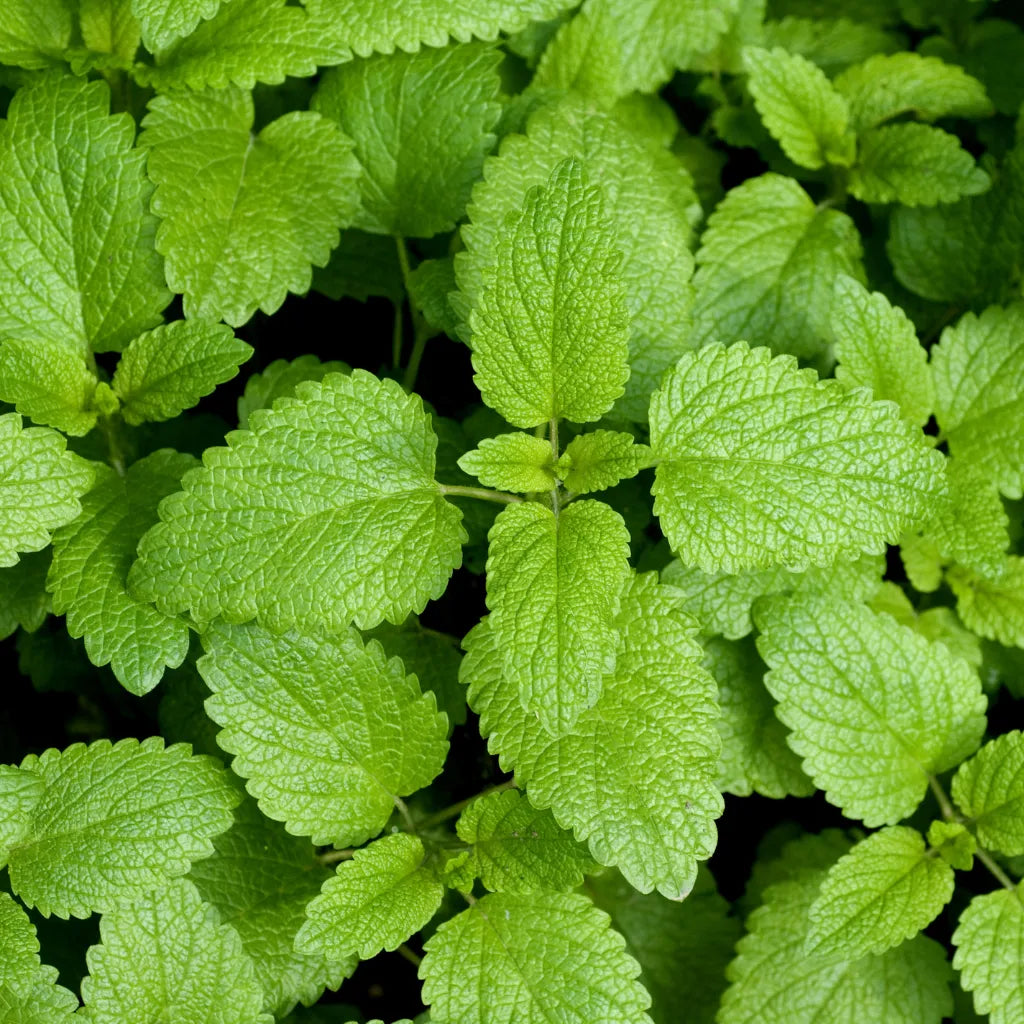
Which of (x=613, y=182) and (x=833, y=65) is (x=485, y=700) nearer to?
(x=613, y=182)

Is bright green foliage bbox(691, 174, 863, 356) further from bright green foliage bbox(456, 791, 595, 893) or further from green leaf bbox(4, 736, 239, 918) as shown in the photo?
green leaf bbox(4, 736, 239, 918)

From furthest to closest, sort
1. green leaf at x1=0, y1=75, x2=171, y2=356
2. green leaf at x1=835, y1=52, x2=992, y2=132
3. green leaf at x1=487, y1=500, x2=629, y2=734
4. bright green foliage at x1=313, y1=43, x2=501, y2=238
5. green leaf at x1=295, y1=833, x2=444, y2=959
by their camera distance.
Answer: green leaf at x1=835, y1=52, x2=992, y2=132 < bright green foliage at x1=313, y1=43, x2=501, y2=238 < green leaf at x1=0, y1=75, x2=171, y2=356 < green leaf at x1=295, y1=833, x2=444, y2=959 < green leaf at x1=487, y1=500, x2=629, y2=734

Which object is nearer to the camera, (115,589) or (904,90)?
(115,589)

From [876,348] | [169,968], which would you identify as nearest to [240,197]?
[876,348]

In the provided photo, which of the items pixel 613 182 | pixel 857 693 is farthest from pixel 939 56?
pixel 857 693

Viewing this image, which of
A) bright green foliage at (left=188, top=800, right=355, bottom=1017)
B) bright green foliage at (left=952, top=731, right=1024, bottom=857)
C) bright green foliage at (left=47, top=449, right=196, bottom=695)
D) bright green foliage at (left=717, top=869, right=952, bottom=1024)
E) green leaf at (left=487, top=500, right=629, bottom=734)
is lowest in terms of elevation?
bright green foliage at (left=717, top=869, right=952, bottom=1024)

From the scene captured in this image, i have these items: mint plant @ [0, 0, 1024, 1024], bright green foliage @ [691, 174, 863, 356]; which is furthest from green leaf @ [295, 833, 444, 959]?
bright green foliage @ [691, 174, 863, 356]

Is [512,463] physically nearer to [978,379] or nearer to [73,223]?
[73,223]
